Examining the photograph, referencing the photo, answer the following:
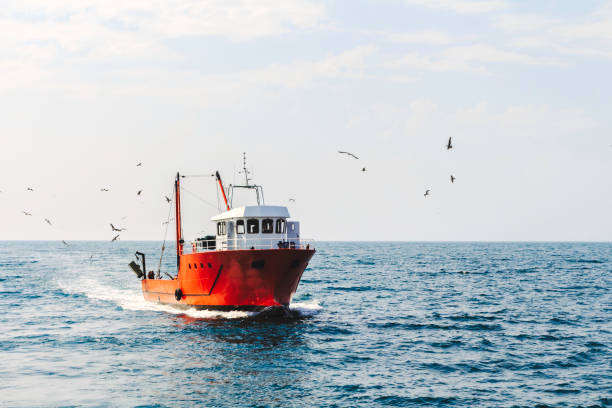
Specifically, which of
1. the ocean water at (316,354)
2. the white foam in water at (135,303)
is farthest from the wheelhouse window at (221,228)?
the ocean water at (316,354)

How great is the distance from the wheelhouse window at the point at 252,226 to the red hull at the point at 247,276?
2.60 metres

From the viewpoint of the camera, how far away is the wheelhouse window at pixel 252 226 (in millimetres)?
34969

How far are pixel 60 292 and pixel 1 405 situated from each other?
121ft

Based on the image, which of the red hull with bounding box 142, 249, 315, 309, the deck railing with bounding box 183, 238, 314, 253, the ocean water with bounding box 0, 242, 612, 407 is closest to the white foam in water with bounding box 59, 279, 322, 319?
the ocean water with bounding box 0, 242, 612, 407

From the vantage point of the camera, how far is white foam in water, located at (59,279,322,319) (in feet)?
112

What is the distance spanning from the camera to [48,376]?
21969 mm

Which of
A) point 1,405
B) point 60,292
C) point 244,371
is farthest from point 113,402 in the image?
point 60,292

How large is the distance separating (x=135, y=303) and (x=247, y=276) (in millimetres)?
15333

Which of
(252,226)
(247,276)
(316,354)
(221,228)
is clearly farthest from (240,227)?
(316,354)

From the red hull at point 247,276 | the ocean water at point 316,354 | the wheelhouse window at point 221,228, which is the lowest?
the ocean water at point 316,354

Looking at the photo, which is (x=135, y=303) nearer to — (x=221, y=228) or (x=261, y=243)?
(x=221, y=228)

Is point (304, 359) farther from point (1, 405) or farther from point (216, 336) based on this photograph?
point (1, 405)

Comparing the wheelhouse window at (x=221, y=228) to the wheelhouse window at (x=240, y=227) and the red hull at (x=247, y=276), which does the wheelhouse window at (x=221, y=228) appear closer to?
the wheelhouse window at (x=240, y=227)

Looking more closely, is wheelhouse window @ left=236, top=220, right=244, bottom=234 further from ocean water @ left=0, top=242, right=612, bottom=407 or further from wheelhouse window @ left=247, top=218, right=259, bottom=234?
ocean water @ left=0, top=242, right=612, bottom=407
